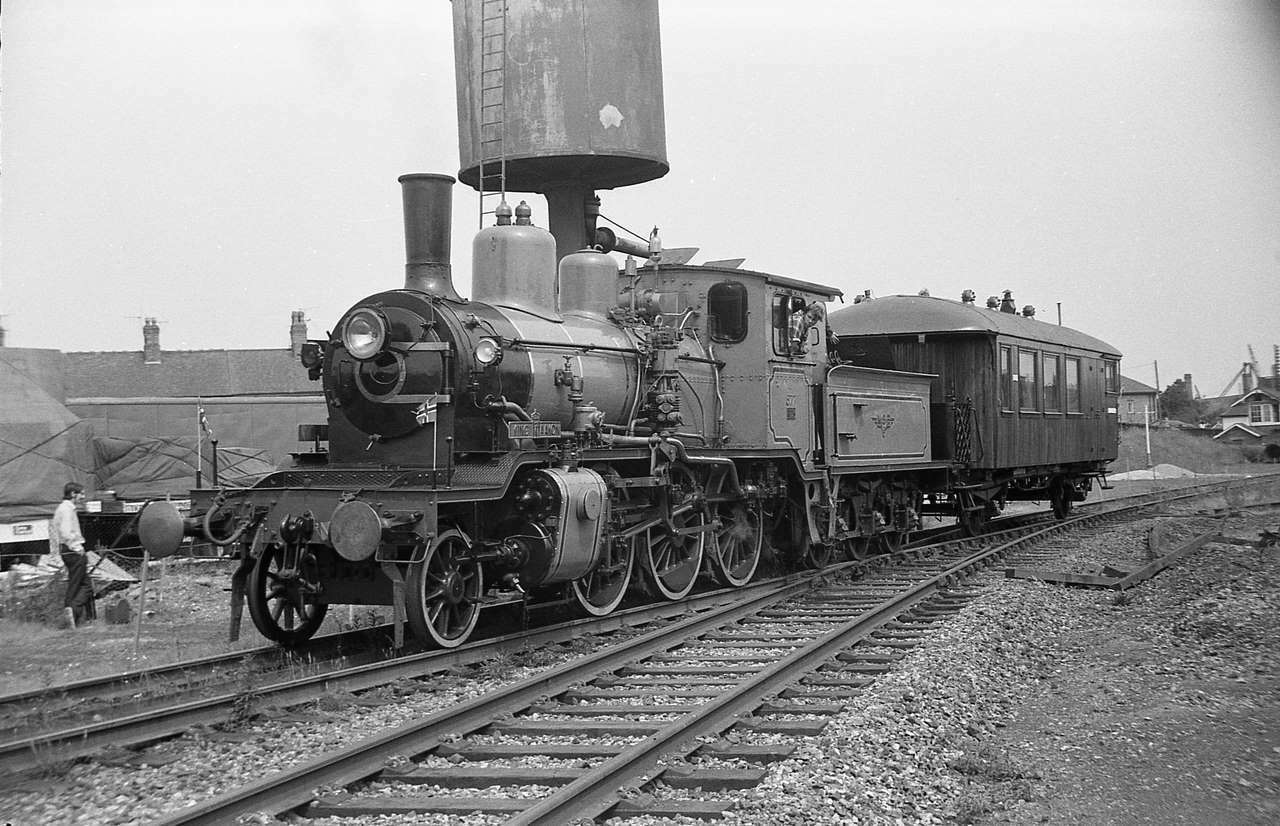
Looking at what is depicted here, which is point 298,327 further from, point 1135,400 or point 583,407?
point 1135,400

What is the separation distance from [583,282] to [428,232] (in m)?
2.13

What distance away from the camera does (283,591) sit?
8.66 metres

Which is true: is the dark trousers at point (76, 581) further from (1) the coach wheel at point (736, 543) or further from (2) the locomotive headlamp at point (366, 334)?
(1) the coach wheel at point (736, 543)

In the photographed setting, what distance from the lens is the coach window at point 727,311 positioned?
41.1ft

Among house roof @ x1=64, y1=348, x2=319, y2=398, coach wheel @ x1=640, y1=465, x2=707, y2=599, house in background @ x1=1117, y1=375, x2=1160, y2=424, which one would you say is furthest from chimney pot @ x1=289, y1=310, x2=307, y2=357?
house in background @ x1=1117, y1=375, x2=1160, y2=424

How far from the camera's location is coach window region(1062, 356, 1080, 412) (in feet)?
68.7

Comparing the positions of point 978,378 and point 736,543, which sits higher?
point 978,378

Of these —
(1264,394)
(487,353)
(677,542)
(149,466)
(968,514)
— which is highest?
(487,353)

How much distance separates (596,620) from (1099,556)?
27.9 ft

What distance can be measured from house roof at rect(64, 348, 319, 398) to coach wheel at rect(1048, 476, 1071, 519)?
2162cm

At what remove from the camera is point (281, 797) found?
511cm

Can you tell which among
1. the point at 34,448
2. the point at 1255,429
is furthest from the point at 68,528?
the point at 1255,429

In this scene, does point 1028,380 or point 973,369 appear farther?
point 1028,380

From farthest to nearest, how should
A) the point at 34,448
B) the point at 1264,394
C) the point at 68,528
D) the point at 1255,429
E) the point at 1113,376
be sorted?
the point at 1255,429, the point at 1113,376, the point at 1264,394, the point at 34,448, the point at 68,528
